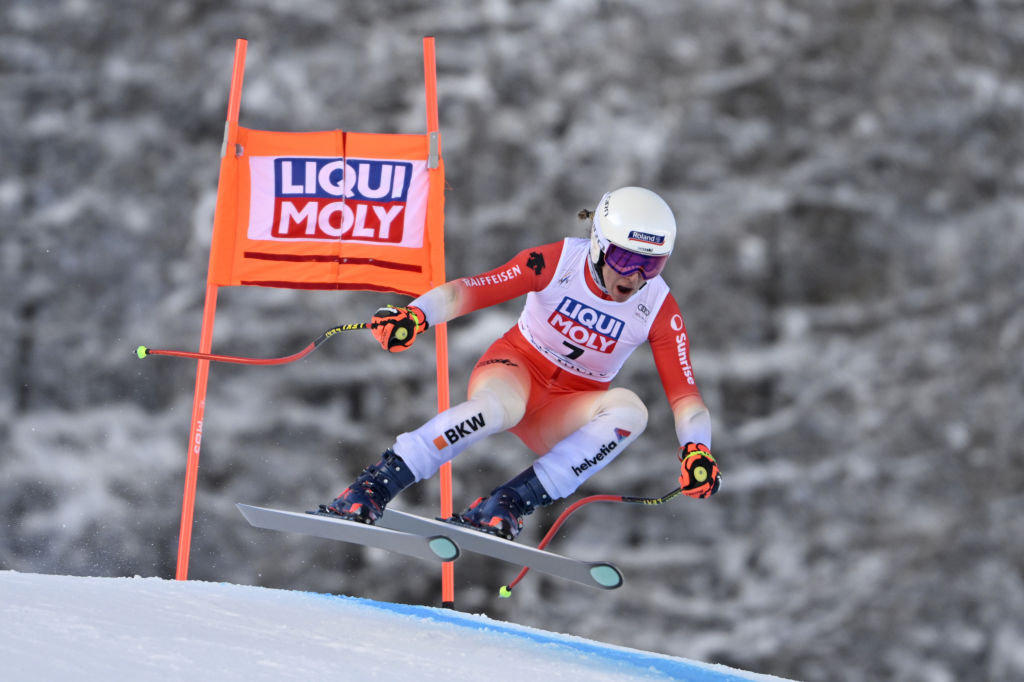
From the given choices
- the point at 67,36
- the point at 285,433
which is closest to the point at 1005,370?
the point at 285,433

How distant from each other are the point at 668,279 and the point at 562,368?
3296 mm

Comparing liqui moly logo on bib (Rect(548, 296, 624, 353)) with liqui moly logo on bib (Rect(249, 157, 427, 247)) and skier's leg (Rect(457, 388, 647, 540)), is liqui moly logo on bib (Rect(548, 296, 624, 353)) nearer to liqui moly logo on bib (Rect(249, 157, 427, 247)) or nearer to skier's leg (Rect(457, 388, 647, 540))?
skier's leg (Rect(457, 388, 647, 540))

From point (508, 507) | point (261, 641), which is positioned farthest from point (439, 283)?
point (261, 641)

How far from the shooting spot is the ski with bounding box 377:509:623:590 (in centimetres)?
276

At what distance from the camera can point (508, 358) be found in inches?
128

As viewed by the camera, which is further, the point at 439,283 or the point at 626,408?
the point at 439,283

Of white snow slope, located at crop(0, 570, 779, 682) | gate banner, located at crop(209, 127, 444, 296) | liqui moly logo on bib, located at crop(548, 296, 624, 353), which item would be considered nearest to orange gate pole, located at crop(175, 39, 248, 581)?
gate banner, located at crop(209, 127, 444, 296)

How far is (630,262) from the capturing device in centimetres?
300

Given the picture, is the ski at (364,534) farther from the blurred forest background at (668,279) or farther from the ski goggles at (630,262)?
the blurred forest background at (668,279)

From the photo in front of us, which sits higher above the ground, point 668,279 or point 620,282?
point 668,279

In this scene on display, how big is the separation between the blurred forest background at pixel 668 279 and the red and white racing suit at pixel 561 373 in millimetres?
2955

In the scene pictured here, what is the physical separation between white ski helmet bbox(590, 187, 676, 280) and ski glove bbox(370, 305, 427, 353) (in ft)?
1.88

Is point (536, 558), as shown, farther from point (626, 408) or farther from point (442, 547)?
point (626, 408)

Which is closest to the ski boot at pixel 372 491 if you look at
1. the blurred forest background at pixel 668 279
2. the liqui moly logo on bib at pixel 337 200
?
the liqui moly logo on bib at pixel 337 200
